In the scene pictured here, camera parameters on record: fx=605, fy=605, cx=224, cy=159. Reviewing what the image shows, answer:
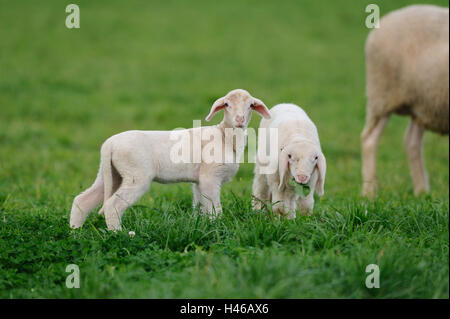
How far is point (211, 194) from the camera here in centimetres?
446

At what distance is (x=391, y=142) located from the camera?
10.7 meters

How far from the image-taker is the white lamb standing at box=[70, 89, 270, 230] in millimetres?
4258

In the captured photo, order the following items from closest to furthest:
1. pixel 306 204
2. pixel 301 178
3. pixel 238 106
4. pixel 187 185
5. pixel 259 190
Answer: pixel 301 178, pixel 238 106, pixel 306 204, pixel 259 190, pixel 187 185

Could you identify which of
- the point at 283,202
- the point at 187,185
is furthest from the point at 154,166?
the point at 187,185

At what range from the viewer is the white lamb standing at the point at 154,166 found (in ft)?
14.0

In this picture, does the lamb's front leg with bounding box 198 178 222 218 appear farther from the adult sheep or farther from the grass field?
the adult sheep

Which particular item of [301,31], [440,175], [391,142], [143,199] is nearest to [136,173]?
[143,199]

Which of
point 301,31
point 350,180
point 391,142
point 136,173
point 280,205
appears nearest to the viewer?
point 136,173

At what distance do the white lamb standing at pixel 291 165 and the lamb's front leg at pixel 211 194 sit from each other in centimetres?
33

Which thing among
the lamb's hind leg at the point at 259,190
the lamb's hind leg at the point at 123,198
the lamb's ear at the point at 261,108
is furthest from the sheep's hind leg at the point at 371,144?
the lamb's hind leg at the point at 123,198

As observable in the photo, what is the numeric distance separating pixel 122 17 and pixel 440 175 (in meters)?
12.8

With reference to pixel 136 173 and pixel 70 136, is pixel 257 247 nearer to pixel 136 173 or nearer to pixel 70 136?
pixel 136 173

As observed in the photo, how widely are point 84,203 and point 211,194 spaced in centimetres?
94

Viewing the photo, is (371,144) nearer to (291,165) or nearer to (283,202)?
(283,202)
